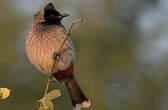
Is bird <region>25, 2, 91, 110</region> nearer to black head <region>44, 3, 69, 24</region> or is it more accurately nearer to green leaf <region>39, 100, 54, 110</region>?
black head <region>44, 3, 69, 24</region>

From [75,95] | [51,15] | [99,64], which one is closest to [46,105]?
[51,15]

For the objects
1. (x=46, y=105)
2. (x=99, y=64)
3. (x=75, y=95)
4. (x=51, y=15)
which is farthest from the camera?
(x=99, y=64)

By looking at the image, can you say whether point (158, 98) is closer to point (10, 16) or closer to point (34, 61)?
point (10, 16)

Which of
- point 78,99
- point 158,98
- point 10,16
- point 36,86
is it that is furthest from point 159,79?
point 78,99

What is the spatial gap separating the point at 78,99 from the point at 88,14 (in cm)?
638

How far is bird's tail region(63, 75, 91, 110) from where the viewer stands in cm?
481

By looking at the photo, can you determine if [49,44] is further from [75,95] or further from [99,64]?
[99,64]

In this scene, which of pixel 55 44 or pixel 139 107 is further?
pixel 139 107

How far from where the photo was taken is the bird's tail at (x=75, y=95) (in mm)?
4812

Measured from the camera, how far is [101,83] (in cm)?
1041

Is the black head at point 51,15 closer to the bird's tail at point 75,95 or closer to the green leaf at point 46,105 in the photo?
the bird's tail at point 75,95

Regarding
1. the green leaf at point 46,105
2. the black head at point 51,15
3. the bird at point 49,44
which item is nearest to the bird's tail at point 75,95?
the bird at point 49,44

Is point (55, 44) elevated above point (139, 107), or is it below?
above

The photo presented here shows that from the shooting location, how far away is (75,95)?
4.90 metres
